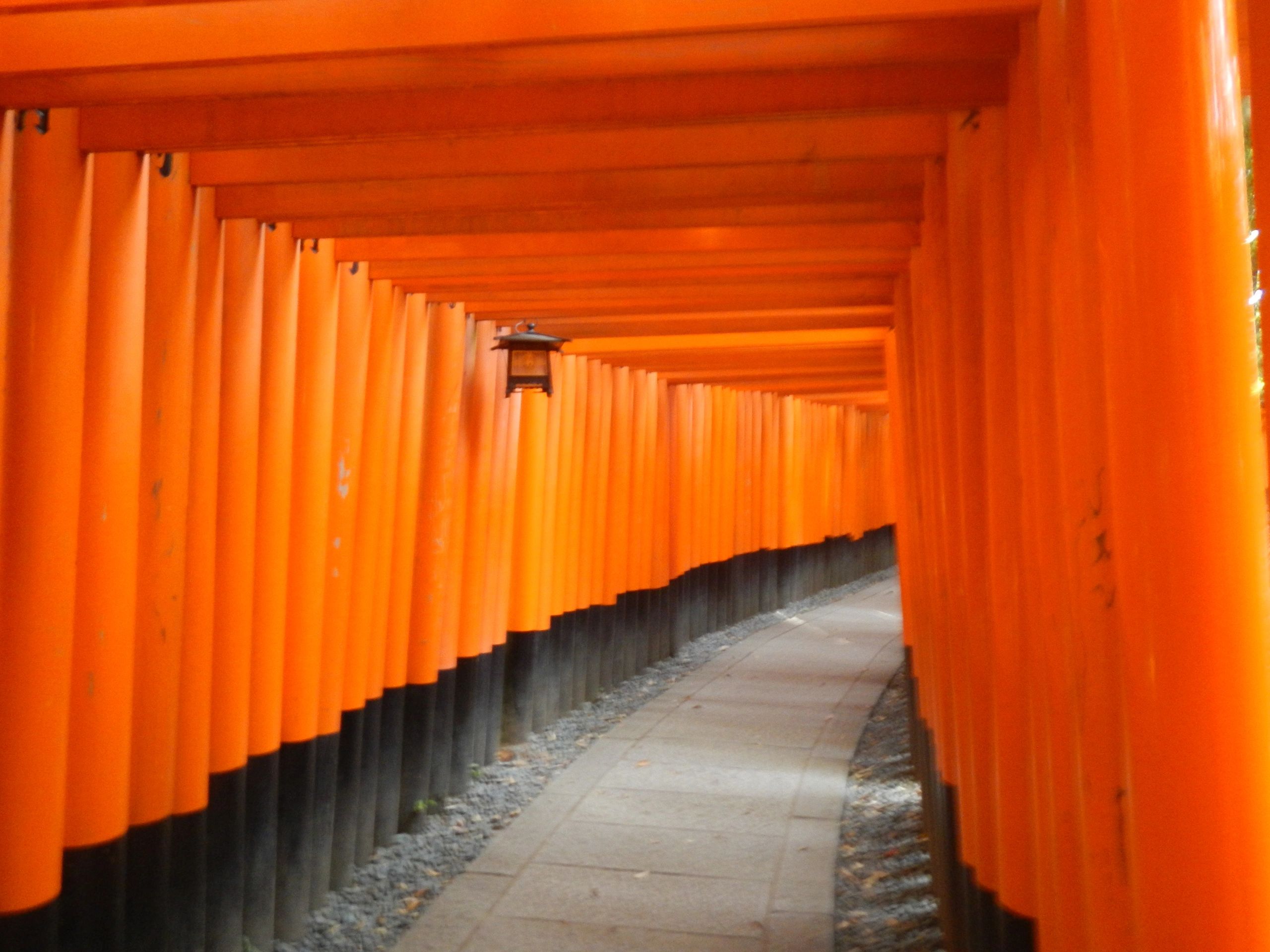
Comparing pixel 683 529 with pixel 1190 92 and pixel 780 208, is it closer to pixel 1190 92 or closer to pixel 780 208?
pixel 780 208

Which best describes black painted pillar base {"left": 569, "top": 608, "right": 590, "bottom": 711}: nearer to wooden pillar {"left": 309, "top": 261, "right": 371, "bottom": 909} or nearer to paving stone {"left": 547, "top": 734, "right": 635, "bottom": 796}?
paving stone {"left": 547, "top": 734, "right": 635, "bottom": 796}

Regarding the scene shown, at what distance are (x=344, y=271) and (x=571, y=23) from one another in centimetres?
321

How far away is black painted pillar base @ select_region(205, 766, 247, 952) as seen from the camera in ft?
15.6

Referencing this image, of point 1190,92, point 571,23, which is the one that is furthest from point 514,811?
point 1190,92

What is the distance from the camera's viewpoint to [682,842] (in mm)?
6664

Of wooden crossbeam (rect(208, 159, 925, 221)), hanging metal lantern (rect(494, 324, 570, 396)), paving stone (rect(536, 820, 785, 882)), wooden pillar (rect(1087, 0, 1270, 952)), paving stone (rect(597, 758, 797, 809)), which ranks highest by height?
wooden crossbeam (rect(208, 159, 925, 221))

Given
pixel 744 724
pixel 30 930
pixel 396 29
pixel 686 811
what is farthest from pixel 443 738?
pixel 396 29

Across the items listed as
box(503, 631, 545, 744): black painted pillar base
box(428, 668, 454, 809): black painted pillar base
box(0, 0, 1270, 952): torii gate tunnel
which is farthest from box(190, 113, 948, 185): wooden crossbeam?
box(503, 631, 545, 744): black painted pillar base

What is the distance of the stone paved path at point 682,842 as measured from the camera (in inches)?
211

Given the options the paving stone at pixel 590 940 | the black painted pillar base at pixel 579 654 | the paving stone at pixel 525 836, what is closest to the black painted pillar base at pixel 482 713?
the paving stone at pixel 525 836

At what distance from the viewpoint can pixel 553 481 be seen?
31.8ft

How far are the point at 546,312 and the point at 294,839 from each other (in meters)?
3.62

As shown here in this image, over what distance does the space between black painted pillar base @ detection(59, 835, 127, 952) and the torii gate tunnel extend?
2 centimetres

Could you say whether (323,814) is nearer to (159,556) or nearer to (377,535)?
(377,535)
